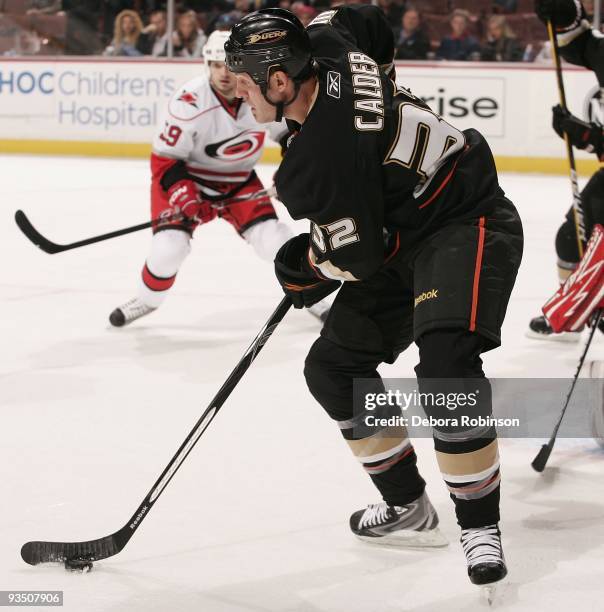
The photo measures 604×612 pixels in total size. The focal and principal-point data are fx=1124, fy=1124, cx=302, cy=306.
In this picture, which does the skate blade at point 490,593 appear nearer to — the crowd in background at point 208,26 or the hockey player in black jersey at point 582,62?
the hockey player in black jersey at point 582,62

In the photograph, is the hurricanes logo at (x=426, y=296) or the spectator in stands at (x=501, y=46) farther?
the spectator in stands at (x=501, y=46)

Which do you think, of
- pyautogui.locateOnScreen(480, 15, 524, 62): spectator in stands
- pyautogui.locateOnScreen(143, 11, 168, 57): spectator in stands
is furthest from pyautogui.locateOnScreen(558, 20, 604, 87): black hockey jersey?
pyautogui.locateOnScreen(143, 11, 168, 57): spectator in stands

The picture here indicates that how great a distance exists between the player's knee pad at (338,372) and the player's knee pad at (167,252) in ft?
6.06

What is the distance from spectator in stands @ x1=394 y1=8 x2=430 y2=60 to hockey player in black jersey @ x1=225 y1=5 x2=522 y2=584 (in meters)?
6.51

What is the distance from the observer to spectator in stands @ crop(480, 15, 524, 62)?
8.09 meters

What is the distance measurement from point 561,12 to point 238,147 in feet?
4.15

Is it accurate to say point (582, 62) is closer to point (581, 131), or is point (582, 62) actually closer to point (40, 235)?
point (581, 131)

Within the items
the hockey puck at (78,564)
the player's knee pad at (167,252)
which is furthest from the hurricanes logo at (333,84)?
the player's knee pad at (167,252)

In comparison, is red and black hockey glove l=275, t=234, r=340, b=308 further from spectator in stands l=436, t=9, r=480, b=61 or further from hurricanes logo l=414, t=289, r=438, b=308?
spectator in stands l=436, t=9, r=480, b=61

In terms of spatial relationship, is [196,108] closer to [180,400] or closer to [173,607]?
[180,400]

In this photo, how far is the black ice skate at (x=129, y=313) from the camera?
3975 mm

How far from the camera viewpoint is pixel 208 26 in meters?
9.19

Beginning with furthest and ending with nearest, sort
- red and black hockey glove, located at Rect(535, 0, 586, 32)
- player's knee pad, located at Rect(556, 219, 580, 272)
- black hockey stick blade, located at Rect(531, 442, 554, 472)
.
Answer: player's knee pad, located at Rect(556, 219, 580, 272) → red and black hockey glove, located at Rect(535, 0, 586, 32) → black hockey stick blade, located at Rect(531, 442, 554, 472)

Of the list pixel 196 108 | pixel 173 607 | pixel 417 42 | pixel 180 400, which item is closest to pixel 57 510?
pixel 173 607
